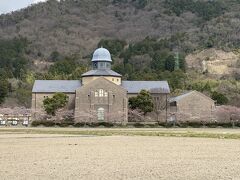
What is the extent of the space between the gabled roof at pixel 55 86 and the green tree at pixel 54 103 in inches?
190

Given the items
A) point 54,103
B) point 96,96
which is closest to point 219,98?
point 96,96

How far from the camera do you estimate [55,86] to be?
87.8 meters

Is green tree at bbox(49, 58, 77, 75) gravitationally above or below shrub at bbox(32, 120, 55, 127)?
above

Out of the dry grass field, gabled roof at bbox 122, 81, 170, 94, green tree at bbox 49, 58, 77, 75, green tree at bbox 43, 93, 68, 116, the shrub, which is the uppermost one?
green tree at bbox 49, 58, 77, 75

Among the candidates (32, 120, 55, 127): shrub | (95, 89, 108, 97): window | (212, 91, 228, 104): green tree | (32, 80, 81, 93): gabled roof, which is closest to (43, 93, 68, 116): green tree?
(32, 80, 81, 93): gabled roof

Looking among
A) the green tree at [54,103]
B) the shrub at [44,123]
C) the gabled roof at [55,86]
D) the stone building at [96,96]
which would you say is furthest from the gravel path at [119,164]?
the gabled roof at [55,86]

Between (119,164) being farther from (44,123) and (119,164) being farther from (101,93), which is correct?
(101,93)

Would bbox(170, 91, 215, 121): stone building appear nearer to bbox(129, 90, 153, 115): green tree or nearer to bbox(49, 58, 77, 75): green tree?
bbox(129, 90, 153, 115): green tree

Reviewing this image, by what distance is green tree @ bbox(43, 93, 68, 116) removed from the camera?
79312mm

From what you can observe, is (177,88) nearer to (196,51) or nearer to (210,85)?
(210,85)

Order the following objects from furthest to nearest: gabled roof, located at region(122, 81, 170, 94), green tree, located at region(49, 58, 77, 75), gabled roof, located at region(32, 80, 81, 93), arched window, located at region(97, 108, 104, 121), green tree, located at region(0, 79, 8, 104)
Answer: green tree, located at region(49, 58, 77, 75) < green tree, located at region(0, 79, 8, 104) < gabled roof, located at region(122, 81, 170, 94) < gabled roof, located at region(32, 80, 81, 93) < arched window, located at region(97, 108, 104, 121)

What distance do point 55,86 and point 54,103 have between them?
8.51m

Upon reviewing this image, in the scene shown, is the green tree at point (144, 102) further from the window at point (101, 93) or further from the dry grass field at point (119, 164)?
the dry grass field at point (119, 164)

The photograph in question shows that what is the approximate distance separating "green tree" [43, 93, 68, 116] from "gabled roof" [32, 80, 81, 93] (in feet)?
15.9
